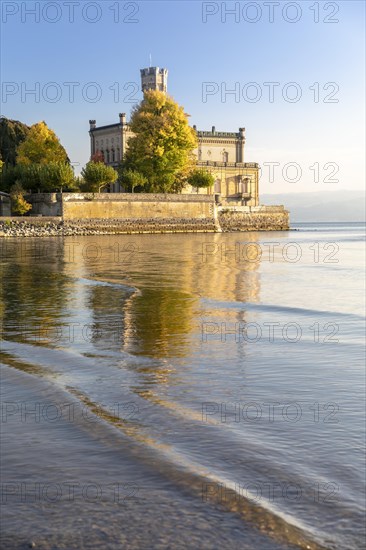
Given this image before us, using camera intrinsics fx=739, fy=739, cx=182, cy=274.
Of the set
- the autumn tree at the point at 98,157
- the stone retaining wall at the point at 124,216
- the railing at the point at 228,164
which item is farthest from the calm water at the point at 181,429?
the railing at the point at 228,164

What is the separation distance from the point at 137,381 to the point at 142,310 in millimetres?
6665

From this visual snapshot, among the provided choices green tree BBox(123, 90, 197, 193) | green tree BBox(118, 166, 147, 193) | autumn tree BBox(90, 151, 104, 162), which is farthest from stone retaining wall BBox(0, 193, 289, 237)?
autumn tree BBox(90, 151, 104, 162)

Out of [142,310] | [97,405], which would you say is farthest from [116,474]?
[142,310]

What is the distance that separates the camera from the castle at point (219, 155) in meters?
95.1

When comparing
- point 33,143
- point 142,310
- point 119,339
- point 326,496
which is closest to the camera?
point 326,496

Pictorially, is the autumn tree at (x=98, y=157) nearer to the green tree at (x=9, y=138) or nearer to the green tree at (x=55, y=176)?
the green tree at (x=55, y=176)

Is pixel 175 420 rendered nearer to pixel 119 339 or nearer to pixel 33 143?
pixel 119 339

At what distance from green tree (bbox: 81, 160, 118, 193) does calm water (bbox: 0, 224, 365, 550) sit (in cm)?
5864

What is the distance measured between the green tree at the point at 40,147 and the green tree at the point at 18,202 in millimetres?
9320

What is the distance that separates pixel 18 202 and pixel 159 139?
15.6m

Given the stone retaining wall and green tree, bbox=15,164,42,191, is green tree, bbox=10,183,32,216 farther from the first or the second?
the stone retaining wall

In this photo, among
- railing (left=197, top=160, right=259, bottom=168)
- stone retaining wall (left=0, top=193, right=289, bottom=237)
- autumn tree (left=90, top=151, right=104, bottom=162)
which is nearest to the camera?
stone retaining wall (left=0, top=193, right=289, bottom=237)

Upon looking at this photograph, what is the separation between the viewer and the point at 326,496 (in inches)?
198

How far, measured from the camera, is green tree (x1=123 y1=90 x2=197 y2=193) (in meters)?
73.5
